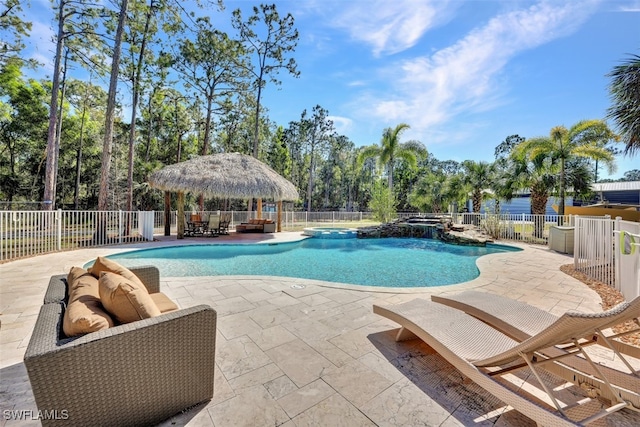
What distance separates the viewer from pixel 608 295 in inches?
167

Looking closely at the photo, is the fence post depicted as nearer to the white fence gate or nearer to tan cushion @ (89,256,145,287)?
tan cushion @ (89,256,145,287)

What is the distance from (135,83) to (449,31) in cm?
1307

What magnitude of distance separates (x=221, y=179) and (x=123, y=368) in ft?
36.2

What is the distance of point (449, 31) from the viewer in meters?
7.55

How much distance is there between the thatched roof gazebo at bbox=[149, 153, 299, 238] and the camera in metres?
11.3

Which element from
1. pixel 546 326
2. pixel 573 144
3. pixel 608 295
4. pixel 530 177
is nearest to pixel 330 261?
pixel 608 295

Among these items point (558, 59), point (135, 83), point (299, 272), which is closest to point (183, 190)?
point (135, 83)

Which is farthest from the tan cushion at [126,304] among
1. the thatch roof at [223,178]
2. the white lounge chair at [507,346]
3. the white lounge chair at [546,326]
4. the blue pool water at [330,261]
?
the thatch roof at [223,178]

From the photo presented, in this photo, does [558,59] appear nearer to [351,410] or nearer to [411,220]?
[411,220]

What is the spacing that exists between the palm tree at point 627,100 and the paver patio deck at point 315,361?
16.1 ft

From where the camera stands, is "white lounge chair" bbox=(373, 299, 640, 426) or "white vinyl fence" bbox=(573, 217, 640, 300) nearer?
"white lounge chair" bbox=(373, 299, 640, 426)

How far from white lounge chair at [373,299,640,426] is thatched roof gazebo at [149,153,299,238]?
34.2 ft

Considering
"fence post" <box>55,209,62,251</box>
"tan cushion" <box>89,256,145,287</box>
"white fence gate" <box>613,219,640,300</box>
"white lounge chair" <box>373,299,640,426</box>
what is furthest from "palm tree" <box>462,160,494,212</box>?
"fence post" <box>55,209,62,251</box>

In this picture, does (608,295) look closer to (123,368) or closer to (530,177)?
(123,368)
